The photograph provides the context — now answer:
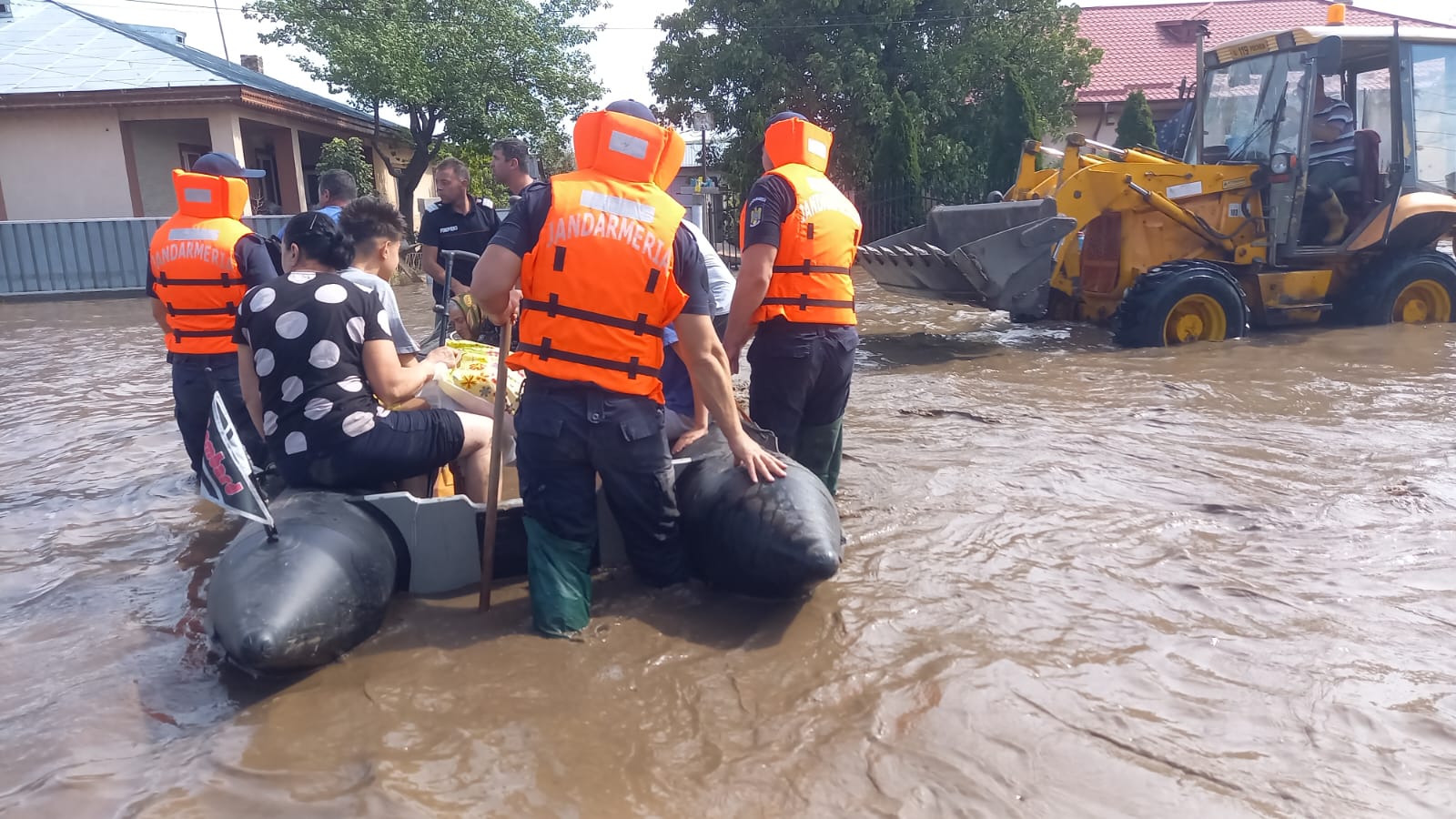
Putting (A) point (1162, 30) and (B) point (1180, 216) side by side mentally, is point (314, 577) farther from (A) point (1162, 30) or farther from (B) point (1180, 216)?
(A) point (1162, 30)

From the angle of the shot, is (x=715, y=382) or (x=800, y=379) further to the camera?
(x=800, y=379)

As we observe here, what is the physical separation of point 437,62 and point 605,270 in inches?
749

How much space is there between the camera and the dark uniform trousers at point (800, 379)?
14.2 feet

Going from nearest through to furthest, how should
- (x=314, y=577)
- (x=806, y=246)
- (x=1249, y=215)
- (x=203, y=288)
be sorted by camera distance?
(x=314, y=577) → (x=806, y=246) → (x=203, y=288) → (x=1249, y=215)

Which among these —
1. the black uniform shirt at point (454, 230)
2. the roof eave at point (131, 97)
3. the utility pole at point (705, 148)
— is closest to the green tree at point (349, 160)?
the roof eave at point (131, 97)

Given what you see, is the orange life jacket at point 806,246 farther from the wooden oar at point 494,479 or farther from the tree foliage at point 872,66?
the tree foliage at point 872,66

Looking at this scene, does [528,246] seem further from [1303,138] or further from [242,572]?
[1303,138]

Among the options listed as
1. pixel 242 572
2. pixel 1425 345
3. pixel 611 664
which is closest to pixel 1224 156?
pixel 1425 345

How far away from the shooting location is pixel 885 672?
321 cm

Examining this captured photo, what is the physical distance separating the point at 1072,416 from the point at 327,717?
5.18 m

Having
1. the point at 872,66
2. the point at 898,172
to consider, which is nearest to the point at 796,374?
the point at 898,172

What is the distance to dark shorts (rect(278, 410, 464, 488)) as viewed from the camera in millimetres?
3666

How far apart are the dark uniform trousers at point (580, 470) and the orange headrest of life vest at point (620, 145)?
29.0 inches

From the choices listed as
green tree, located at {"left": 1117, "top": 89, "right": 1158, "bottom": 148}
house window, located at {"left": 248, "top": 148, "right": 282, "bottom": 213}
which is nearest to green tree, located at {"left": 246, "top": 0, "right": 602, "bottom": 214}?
house window, located at {"left": 248, "top": 148, "right": 282, "bottom": 213}
